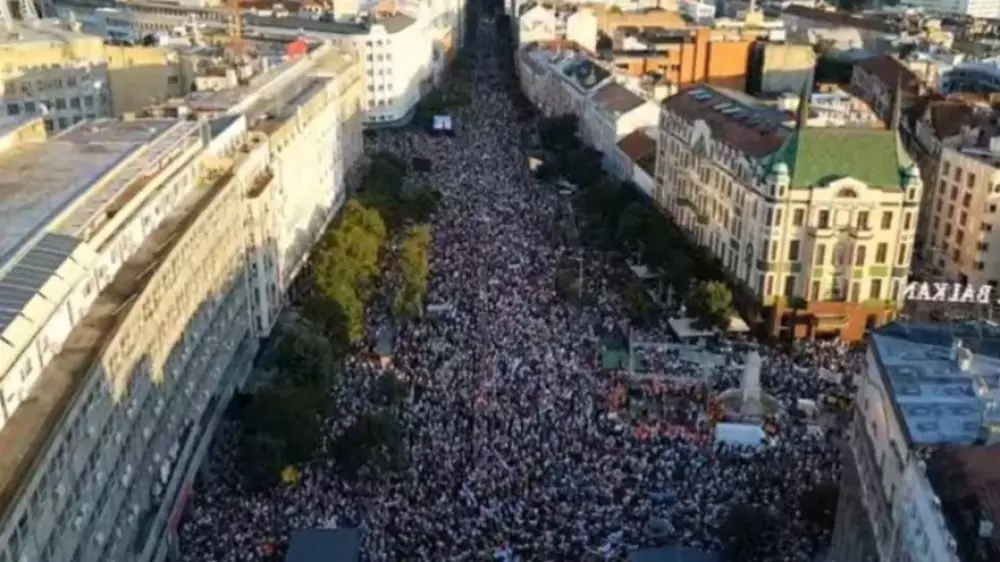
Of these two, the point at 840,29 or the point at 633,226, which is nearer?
the point at 633,226

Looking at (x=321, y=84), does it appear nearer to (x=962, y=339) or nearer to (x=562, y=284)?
(x=562, y=284)

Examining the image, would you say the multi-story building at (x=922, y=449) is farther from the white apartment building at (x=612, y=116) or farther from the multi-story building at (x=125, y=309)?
the white apartment building at (x=612, y=116)

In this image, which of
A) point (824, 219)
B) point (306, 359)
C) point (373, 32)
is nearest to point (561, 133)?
point (373, 32)

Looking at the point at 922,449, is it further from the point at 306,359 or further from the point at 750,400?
the point at 306,359

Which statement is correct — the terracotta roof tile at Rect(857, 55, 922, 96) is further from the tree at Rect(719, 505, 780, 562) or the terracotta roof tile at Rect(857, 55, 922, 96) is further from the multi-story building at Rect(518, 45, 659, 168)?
the tree at Rect(719, 505, 780, 562)

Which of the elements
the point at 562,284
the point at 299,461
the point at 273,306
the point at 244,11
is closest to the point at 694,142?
the point at 562,284

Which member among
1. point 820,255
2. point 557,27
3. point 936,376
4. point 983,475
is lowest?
point 820,255
